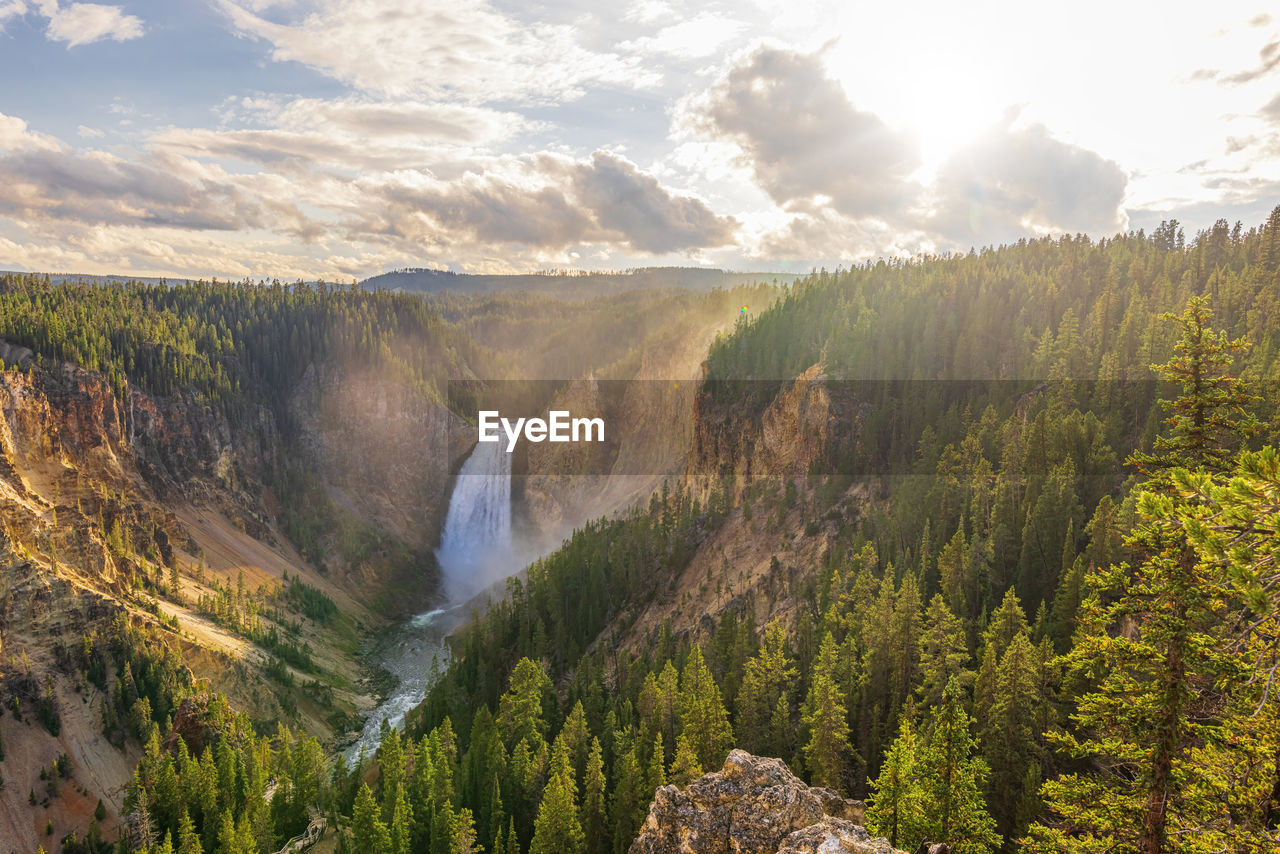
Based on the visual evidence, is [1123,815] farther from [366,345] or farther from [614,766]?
[366,345]

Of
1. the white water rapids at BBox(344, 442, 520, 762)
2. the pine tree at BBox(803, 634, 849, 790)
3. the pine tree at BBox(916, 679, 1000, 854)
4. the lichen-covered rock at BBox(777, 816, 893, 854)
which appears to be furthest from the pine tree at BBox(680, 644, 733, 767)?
the white water rapids at BBox(344, 442, 520, 762)

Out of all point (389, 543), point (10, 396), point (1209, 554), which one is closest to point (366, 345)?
point (389, 543)

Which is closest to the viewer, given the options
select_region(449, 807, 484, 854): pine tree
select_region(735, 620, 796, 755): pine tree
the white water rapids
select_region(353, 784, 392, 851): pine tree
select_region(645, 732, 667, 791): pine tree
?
select_region(645, 732, 667, 791): pine tree

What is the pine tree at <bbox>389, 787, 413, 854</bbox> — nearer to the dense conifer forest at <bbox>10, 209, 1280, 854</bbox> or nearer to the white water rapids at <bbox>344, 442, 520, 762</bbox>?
the dense conifer forest at <bbox>10, 209, 1280, 854</bbox>

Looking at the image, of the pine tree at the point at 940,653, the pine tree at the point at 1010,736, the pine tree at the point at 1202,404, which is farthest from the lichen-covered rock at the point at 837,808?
the pine tree at the point at 1202,404

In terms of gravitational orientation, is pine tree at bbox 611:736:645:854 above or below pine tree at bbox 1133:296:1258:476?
below

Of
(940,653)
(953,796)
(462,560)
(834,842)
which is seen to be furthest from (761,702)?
(462,560)

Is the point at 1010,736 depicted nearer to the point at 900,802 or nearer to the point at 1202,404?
the point at 900,802

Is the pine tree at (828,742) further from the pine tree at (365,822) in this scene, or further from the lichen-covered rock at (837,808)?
the pine tree at (365,822)
